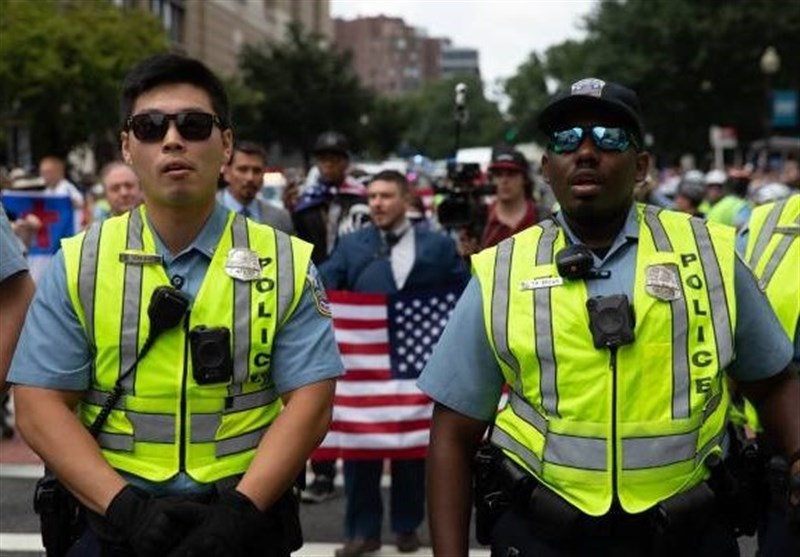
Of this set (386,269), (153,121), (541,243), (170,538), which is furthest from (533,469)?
(386,269)

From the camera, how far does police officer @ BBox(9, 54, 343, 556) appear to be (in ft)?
9.53

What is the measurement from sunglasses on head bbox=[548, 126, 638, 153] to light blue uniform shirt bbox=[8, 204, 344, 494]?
2.22 feet

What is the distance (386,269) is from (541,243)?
394 cm

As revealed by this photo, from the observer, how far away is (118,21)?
100ft

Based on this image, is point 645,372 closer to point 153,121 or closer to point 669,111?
point 153,121

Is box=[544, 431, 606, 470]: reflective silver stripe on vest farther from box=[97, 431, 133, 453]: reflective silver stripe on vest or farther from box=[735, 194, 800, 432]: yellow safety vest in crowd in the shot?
box=[735, 194, 800, 432]: yellow safety vest in crowd

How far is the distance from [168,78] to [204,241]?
1.29 ft

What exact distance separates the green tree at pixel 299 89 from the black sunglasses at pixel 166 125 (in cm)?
5373

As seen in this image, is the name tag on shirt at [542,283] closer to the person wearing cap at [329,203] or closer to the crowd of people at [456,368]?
the crowd of people at [456,368]

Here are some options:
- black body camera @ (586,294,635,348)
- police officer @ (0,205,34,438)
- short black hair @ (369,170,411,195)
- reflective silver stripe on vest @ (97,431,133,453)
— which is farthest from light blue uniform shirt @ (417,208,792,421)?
short black hair @ (369,170,411,195)

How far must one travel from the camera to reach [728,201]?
39.7ft

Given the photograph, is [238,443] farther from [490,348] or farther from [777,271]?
[777,271]

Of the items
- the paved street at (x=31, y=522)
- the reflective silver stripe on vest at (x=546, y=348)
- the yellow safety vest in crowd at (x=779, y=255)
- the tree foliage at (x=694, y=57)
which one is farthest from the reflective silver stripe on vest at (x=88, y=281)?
the tree foliage at (x=694, y=57)

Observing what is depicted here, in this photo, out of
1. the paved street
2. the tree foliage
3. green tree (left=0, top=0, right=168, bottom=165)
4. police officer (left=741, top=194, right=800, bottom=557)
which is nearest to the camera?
police officer (left=741, top=194, right=800, bottom=557)
